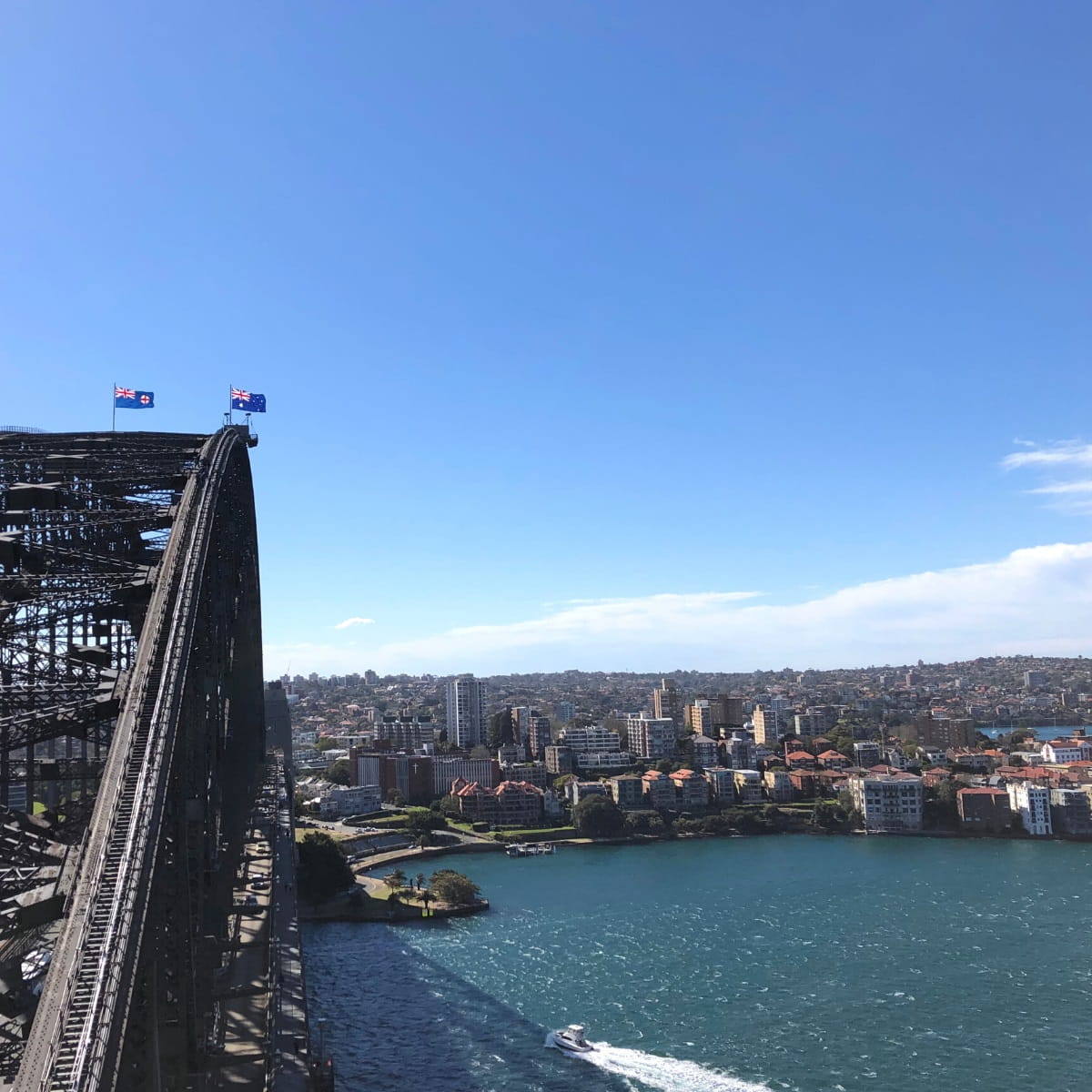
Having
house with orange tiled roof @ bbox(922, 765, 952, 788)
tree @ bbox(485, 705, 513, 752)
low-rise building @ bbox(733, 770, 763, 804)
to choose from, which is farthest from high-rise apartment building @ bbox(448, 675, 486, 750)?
house with orange tiled roof @ bbox(922, 765, 952, 788)

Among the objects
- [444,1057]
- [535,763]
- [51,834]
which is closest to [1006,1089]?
[444,1057]

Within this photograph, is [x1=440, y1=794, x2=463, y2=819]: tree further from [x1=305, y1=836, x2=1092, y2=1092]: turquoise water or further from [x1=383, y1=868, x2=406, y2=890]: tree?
[x1=383, y1=868, x2=406, y2=890]: tree

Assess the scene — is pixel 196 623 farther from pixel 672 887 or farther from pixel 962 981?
pixel 672 887

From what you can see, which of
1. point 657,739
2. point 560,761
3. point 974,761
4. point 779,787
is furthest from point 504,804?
point 974,761

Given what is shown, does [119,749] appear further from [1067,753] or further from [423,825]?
[1067,753]

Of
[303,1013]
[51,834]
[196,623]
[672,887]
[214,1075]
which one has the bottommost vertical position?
[672,887]

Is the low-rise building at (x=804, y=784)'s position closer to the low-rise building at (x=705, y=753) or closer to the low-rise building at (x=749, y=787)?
the low-rise building at (x=749, y=787)
